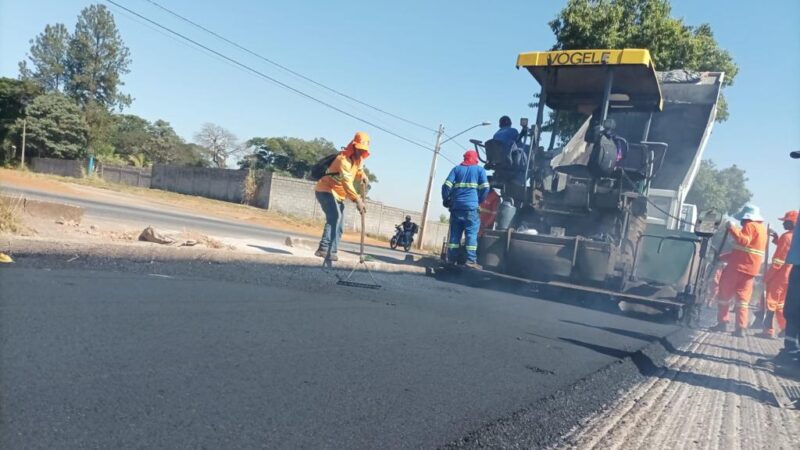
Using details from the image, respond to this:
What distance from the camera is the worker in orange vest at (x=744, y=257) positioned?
7043 millimetres

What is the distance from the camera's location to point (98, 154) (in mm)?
42438

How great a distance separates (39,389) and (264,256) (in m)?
4.77

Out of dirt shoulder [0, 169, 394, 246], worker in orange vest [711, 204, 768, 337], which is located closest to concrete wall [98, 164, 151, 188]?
dirt shoulder [0, 169, 394, 246]

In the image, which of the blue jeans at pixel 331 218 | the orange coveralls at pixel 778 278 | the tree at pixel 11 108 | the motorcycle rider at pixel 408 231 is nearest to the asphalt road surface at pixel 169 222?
the blue jeans at pixel 331 218

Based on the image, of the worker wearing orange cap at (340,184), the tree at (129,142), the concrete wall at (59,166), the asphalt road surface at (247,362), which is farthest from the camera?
the tree at (129,142)

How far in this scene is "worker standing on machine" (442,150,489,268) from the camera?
768cm

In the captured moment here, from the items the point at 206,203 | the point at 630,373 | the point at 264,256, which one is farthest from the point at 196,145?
the point at 630,373

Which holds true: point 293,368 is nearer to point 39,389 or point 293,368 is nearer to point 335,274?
point 39,389

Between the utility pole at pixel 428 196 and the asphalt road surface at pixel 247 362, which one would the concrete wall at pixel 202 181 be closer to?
the utility pole at pixel 428 196

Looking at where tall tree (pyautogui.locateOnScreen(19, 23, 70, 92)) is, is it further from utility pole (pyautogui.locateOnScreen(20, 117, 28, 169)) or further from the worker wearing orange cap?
the worker wearing orange cap

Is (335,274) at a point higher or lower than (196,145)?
lower

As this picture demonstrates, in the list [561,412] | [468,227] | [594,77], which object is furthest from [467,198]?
[561,412]

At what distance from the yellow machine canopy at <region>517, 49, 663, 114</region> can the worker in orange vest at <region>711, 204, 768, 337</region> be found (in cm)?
186

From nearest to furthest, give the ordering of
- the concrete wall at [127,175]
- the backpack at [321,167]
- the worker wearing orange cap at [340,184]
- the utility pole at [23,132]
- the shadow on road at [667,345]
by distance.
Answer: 1. the shadow on road at [667,345]
2. the worker wearing orange cap at [340,184]
3. the backpack at [321,167]
4. the utility pole at [23,132]
5. the concrete wall at [127,175]
